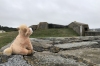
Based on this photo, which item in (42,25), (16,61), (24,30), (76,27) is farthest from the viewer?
(42,25)

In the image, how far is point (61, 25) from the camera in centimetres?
1426

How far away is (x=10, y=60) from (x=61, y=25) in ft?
35.2

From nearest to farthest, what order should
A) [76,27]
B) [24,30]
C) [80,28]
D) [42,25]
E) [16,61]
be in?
[16,61], [24,30], [80,28], [76,27], [42,25]

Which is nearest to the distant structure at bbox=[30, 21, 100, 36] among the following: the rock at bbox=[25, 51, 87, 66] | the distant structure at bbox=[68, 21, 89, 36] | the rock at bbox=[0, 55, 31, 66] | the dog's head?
the distant structure at bbox=[68, 21, 89, 36]

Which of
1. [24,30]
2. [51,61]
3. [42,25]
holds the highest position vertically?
[42,25]

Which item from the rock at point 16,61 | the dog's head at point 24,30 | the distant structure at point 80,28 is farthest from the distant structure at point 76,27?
the rock at point 16,61

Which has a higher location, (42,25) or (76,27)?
(42,25)

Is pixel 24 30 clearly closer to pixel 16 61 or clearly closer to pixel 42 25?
pixel 16 61

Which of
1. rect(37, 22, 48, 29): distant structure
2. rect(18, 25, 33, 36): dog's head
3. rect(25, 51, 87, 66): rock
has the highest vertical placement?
rect(37, 22, 48, 29): distant structure

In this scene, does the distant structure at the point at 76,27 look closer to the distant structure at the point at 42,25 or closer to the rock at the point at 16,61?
the distant structure at the point at 42,25

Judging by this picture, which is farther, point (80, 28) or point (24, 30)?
point (80, 28)

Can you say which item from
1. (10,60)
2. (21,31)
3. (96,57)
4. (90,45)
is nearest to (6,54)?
(10,60)

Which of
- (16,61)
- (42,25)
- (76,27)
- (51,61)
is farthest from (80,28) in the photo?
(16,61)

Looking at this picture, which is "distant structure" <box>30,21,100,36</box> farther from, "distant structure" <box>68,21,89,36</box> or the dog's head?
the dog's head
